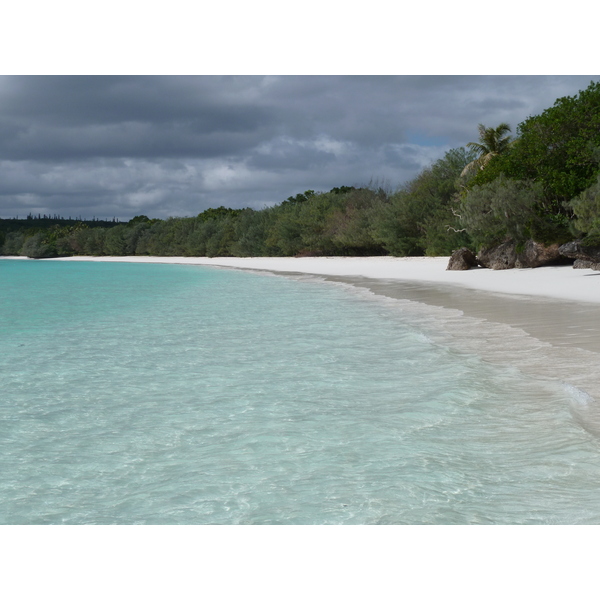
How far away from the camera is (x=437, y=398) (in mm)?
6348

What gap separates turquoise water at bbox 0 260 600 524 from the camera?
3.93 meters

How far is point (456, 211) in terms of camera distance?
34.4 meters

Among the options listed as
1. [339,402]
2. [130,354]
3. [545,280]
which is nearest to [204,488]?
[339,402]

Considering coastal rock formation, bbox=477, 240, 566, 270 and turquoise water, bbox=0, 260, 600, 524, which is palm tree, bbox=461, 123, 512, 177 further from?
turquoise water, bbox=0, 260, 600, 524

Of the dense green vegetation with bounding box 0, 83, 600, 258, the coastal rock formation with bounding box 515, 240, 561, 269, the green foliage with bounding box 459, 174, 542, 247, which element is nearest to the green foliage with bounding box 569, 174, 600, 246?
the dense green vegetation with bounding box 0, 83, 600, 258

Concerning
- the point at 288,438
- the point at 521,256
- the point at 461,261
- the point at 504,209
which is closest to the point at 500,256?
the point at 521,256

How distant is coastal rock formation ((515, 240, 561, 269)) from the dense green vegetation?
39 centimetres

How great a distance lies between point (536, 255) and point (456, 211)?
27.6 ft

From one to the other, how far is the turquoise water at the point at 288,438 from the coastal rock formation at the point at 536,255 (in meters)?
18.5

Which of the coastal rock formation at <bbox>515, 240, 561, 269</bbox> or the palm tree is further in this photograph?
the palm tree

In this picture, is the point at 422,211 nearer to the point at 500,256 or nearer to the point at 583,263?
the point at 500,256

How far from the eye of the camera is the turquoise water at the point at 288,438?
3934mm

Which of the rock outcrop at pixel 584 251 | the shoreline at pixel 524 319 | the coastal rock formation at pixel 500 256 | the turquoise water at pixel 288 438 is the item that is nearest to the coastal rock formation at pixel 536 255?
the coastal rock formation at pixel 500 256
